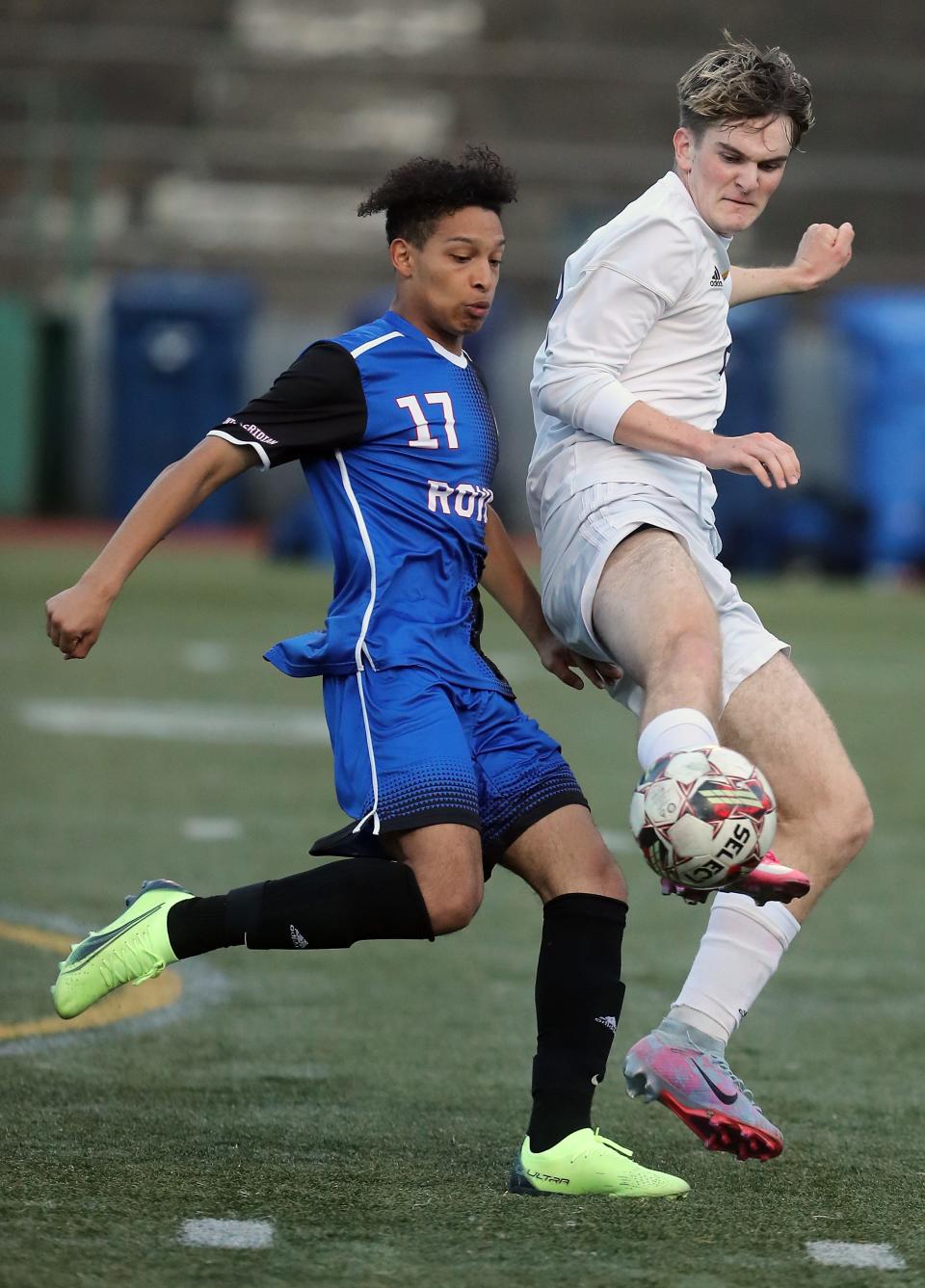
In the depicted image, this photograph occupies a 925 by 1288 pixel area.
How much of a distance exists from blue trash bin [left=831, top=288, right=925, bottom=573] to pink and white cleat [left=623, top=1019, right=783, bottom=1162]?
15500 mm

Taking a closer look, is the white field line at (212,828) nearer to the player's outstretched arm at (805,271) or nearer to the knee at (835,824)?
the player's outstretched arm at (805,271)

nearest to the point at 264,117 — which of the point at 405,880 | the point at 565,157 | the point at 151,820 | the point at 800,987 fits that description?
the point at 565,157

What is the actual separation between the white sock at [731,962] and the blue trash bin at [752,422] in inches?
563

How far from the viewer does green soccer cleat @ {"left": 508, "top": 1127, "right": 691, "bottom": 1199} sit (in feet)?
12.8

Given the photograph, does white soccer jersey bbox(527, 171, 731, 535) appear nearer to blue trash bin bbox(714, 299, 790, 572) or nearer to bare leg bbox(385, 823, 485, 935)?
bare leg bbox(385, 823, 485, 935)

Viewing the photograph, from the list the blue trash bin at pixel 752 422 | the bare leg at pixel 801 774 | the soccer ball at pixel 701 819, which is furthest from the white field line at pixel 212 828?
the blue trash bin at pixel 752 422

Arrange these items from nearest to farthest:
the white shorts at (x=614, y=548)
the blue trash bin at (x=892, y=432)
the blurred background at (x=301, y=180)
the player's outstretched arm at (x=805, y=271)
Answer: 1. the white shorts at (x=614, y=548)
2. the player's outstretched arm at (x=805, y=271)
3. the blue trash bin at (x=892, y=432)
4. the blurred background at (x=301, y=180)

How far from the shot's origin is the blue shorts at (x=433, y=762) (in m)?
4.00

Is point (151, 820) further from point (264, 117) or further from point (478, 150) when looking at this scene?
point (264, 117)

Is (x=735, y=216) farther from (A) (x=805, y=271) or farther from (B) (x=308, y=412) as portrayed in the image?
(B) (x=308, y=412)

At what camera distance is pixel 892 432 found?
19.3 m

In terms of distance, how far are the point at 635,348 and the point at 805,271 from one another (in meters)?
0.66

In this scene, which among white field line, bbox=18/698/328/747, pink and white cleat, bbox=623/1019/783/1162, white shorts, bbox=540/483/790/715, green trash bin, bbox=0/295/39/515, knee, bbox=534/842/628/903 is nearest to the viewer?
pink and white cleat, bbox=623/1019/783/1162

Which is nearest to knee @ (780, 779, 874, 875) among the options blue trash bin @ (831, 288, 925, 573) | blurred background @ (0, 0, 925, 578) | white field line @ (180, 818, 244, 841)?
white field line @ (180, 818, 244, 841)
